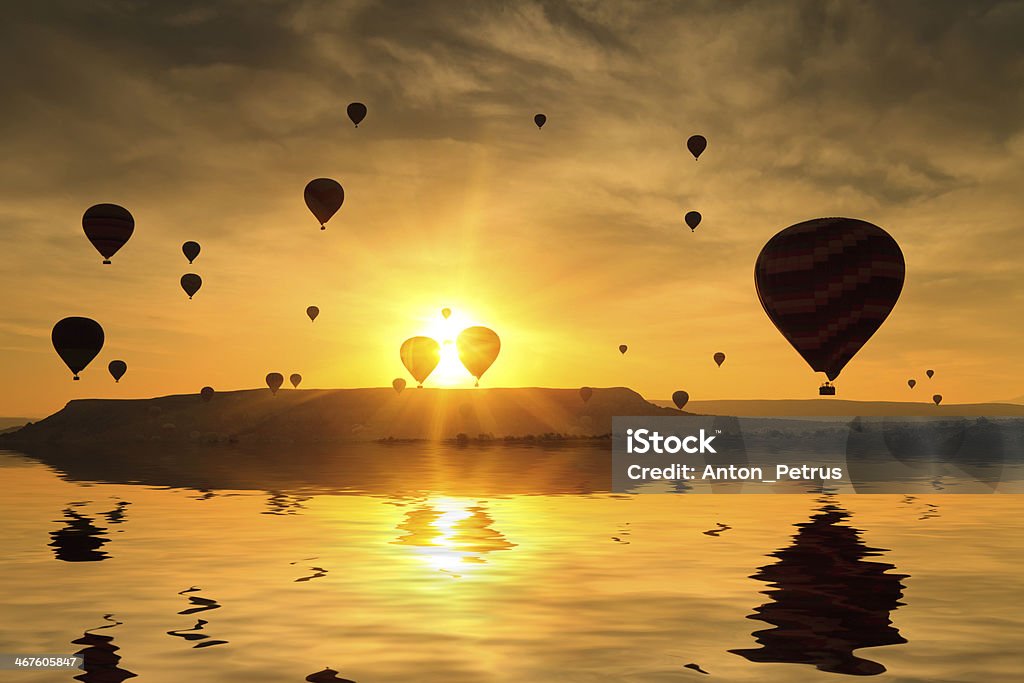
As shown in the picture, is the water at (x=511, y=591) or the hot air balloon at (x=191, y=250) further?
the hot air balloon at (x=191, y=250)

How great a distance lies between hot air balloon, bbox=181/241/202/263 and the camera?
126875 mm

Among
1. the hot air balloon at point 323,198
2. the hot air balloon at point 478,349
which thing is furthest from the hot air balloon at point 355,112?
the hot air balloon at point 478,349

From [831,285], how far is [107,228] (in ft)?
201

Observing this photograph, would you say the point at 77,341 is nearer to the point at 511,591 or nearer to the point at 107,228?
the point at 107,228

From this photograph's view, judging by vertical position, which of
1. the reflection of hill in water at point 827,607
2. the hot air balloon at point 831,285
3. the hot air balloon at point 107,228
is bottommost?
the reflection of hill in water at point 827,607

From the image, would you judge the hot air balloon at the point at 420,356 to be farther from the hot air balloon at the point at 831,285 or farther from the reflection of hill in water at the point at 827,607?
the reflection of hill in water at the point at 827,607

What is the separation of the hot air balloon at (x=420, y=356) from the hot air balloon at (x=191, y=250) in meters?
37.6

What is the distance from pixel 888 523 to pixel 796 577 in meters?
20.3

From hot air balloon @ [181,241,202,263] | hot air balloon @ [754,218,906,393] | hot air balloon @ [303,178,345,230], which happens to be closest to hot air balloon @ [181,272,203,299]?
hot air balloon @ [181,241,202,263]

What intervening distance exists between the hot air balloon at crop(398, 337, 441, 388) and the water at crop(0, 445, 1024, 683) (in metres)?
96.0

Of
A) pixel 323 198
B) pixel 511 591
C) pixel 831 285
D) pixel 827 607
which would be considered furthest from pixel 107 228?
pixel 827 607

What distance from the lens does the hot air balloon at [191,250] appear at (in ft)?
416

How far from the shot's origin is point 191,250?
127875mm

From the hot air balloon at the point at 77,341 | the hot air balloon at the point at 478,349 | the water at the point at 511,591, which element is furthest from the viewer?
the hot air balloon at the point at 478,349
